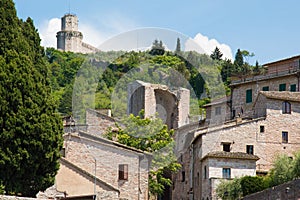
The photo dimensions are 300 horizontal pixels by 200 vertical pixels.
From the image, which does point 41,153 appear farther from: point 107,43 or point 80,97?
point 80,97

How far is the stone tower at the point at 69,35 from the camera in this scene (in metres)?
166

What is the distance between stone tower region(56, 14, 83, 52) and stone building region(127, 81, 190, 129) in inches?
4289

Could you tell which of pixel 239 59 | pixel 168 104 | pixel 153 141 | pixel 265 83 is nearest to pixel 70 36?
pixel 239 59

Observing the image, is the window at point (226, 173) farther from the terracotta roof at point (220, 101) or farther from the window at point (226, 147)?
the terracotta roof at point (220, 101)

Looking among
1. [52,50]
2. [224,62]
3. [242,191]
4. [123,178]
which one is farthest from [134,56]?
[52,50]

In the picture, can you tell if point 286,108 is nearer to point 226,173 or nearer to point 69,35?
point 226,173

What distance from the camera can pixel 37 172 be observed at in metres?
28.5

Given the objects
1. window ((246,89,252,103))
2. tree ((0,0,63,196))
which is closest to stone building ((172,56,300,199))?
window ((246,89,252,103))

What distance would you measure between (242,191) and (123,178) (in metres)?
6.45

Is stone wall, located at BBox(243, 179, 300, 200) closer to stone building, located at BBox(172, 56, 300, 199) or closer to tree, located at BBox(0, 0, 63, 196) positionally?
stone building, located at BBox(172, 56, 300, 199)

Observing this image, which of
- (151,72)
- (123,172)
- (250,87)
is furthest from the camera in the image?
(250,87)

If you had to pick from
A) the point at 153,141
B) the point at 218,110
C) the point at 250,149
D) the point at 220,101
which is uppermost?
the point at 220,101

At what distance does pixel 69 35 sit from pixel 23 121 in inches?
5647

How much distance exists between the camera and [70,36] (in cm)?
16912
